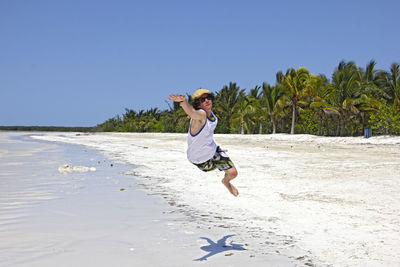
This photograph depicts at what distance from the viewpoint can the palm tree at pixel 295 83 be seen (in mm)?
36625

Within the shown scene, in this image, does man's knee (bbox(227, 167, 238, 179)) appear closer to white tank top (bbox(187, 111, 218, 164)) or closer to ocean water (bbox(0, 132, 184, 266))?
white tank top (bbox(187, 111, 218, 164))

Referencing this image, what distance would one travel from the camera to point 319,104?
33.1 m

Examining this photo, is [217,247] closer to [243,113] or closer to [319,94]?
[319,94]

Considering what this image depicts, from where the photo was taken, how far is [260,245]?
4199mm

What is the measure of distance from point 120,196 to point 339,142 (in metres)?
22.2

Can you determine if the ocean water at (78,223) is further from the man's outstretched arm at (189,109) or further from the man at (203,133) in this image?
the man's outstretched arm at (189,109)

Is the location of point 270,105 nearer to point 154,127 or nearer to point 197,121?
point 154,127

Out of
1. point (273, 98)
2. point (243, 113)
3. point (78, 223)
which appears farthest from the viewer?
point (243, 113)

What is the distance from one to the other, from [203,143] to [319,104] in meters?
31.6

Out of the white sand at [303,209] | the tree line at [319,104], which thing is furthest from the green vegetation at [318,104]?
the white sand at [303,209]

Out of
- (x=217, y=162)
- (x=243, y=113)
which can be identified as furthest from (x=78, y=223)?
(x=243, y=113)

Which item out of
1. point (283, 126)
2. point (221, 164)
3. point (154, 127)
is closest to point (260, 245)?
point (221, 164)

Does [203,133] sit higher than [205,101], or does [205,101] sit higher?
[205,101]

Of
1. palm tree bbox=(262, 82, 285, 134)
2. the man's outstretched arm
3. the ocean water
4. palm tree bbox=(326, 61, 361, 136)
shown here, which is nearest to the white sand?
the ocean water
